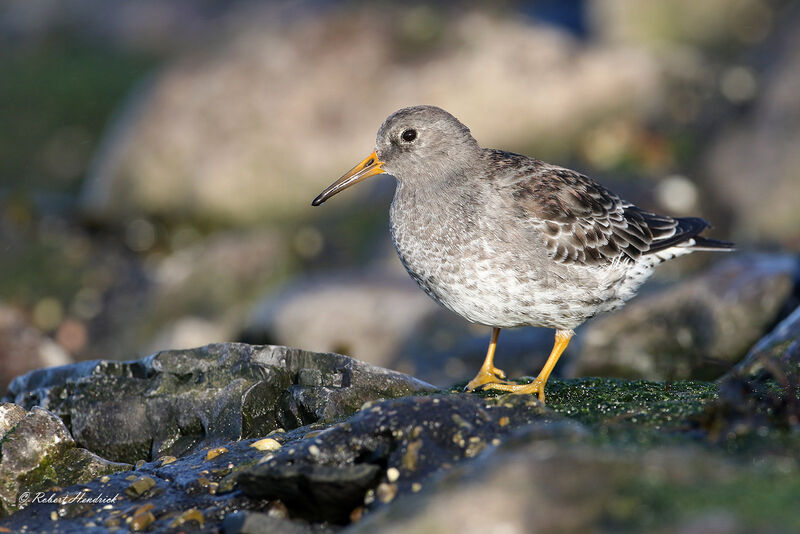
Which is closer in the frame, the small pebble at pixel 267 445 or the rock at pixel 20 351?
the small pebble at pixel 267 445

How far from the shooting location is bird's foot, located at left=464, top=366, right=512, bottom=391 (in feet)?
25.4

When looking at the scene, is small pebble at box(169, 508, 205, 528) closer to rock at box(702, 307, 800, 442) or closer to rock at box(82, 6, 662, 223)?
rock at box(702, 307, 800, 442)

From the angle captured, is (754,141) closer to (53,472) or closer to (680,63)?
(680,63)

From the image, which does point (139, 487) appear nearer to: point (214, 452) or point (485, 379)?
point (214, 452)

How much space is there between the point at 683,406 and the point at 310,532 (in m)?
2.57

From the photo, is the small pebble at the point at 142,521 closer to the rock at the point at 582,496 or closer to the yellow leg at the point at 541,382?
the rock at the point at 582,496

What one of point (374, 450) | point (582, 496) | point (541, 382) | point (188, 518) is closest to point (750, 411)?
point (582, 496)

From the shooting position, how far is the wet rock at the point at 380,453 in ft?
16.6

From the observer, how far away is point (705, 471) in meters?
3.95

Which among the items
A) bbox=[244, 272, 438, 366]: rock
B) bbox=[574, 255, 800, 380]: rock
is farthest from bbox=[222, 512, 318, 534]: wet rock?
bbox=[244, 272, 438, 366]: rock

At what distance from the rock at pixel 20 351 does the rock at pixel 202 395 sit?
3.19 metres

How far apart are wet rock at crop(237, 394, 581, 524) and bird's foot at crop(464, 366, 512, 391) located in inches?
84.8

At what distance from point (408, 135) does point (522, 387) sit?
248cm

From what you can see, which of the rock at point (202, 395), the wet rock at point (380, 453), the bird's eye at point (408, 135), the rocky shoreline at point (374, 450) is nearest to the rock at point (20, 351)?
the rocky shoreline at point (374, 450)
